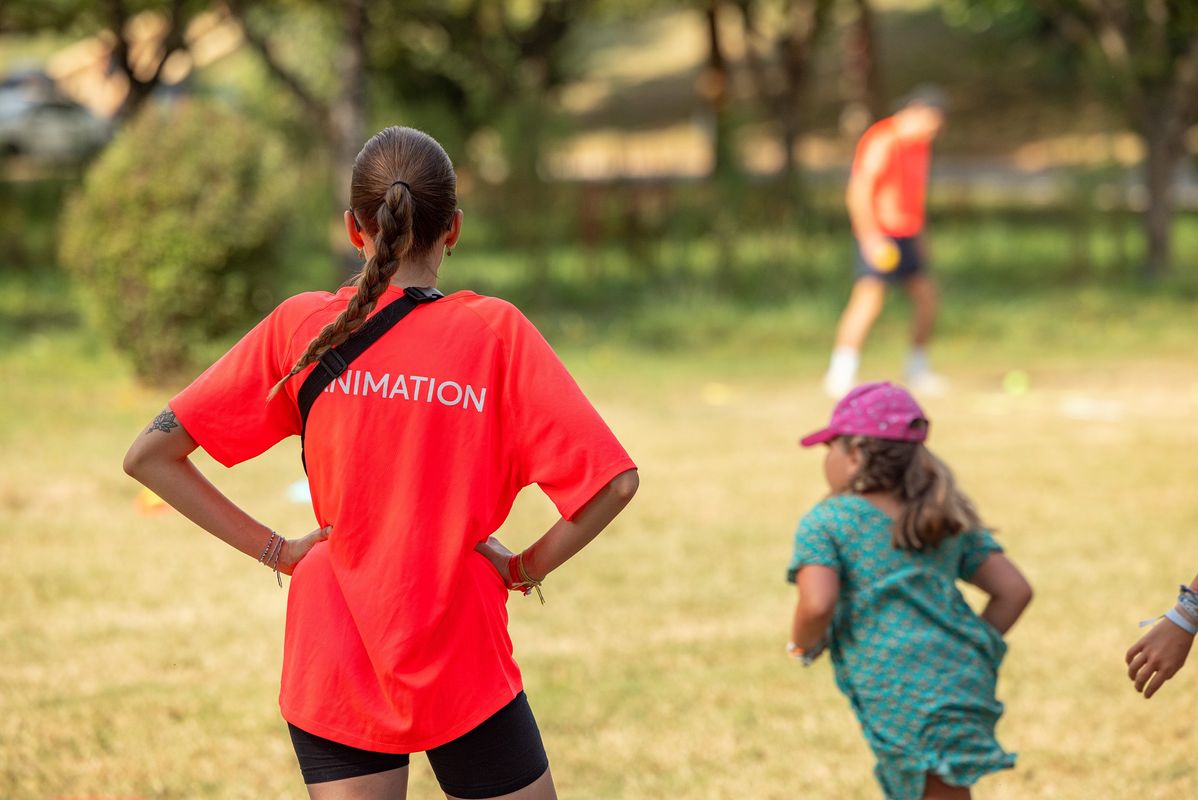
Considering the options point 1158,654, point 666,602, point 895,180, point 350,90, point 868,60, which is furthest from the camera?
point 868,60

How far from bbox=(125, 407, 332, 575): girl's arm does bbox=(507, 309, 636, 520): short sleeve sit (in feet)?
1.30

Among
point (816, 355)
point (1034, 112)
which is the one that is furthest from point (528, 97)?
point (1034, 112)

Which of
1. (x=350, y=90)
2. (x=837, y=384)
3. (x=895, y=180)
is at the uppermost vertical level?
(x=350, y=90)

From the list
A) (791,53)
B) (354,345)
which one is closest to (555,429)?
(354,345)

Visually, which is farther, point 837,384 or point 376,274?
point 837,384

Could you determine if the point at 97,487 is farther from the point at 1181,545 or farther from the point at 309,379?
the point at 309,379

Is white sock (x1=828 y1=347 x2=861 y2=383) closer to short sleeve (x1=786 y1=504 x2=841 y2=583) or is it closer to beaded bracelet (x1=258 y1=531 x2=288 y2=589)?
short sleeve (x1=786 y1=504 x2=841 y2=583)

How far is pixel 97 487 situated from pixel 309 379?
243 inches

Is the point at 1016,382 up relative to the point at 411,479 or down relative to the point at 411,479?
down

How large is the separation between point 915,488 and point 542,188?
1234cm

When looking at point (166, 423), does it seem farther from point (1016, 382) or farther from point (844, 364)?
point (1016, 382)

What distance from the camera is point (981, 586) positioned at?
3674 millimetres

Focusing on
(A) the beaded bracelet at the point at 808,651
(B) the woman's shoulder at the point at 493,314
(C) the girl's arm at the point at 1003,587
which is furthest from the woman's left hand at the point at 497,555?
(C) the girl's arm at the point at 1003,587

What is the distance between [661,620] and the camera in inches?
Answer: 243
